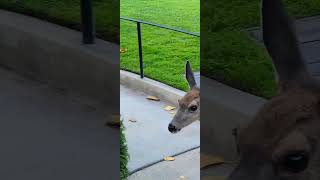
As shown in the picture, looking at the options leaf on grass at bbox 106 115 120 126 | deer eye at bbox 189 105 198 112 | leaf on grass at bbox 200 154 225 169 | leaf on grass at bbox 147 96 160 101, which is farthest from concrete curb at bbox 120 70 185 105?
leaf on grass at bbox 200 154 225 169

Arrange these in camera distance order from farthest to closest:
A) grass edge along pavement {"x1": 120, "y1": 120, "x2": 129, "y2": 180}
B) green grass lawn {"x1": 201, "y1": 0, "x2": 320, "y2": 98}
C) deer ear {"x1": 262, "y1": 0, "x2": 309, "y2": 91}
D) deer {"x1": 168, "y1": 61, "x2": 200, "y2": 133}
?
grass edge along pavement {"x1": 120, "y1": 120, "x2": 129, "y2": 180} < deer {"x1": 168, "y1": 61, "x2": 200, "y2": 133} < green grass lawn {"x1": 201, "y1": 0, "x2": 320, "y2": 98} < deer ear {"x1": 262, "y1": 0, "x2": 309, "y2": 91}

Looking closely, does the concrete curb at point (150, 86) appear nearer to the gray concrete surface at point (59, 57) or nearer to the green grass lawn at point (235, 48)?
the gray concrete surface at point (59, 57)

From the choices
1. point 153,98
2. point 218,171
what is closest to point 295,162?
point 218,171

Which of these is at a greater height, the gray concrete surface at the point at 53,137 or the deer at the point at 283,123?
the deer at the point at 283,123

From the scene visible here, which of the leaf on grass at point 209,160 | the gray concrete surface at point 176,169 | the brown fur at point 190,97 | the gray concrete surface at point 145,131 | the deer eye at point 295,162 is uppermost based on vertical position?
the deer eye at point 295,162

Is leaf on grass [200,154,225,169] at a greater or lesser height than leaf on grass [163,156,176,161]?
greater

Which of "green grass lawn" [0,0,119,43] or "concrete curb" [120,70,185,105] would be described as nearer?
"green grass lawn" [0,0,119,43]

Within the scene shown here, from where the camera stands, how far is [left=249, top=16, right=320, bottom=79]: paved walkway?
5.24 feet

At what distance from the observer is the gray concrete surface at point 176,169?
8.80 ft

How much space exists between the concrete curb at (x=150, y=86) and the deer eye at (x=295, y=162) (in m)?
1.18

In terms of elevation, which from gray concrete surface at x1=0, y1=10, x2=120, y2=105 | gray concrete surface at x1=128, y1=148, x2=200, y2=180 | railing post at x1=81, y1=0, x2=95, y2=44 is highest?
railing post at x1=81, y1=0, x2=95, y2=44

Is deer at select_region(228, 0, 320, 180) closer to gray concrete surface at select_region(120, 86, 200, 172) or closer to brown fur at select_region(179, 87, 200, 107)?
brown fur at select_region(179, 87, 200, 107)

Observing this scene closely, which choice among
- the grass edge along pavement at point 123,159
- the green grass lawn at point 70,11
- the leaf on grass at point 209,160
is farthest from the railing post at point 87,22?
the grass edge along pavement at point 123,159

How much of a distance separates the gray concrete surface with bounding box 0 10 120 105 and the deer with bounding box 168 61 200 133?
0.28m
